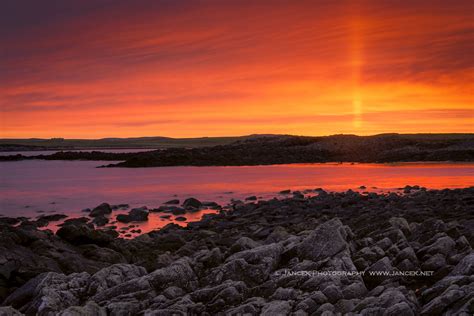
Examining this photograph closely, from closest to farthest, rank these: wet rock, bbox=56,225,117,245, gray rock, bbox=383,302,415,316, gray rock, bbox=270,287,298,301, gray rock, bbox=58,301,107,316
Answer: gray rock, bbox=383,302,415,316 → gray rock, bbox=58,301,107,316 → gray rock, bbox=270,287,298,301 → wet rock, bbox=56,225,117,245

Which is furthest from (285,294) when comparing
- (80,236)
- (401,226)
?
(80,236)

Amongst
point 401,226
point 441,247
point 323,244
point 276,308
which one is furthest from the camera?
point 401,226

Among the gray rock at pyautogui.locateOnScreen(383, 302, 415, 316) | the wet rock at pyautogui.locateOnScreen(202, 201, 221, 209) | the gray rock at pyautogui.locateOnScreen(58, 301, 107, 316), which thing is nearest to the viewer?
the gray rock at pyautogui.locateOnScreen(383, 302, 415, 316)

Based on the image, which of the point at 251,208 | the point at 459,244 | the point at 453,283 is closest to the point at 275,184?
the point at 251,208

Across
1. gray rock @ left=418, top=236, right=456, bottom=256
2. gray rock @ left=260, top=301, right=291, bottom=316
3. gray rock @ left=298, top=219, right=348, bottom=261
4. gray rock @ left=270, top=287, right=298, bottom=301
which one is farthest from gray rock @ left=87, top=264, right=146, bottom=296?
gray rock @ left=418, top=236, right=456, bottom=256

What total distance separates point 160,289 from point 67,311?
1939 millimetres

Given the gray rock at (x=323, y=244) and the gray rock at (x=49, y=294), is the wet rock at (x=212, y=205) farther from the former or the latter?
the gray rock at (x=49, y=294)

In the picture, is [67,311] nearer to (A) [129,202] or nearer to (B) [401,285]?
(B) [401,285]

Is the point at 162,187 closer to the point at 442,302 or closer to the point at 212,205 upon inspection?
the point at 212,205

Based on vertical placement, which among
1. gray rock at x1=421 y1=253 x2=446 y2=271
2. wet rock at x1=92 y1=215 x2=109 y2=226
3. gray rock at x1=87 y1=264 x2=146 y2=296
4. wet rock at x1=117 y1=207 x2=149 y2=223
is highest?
gray rock at x1=421 y1=253 x2=446 y2=271

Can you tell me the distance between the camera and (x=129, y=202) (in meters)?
32.1

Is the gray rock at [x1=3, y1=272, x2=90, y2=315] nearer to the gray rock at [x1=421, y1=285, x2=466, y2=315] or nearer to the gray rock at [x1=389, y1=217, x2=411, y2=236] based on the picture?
the gray rock at [x1=421, y1=285, x2=466, y2=315]

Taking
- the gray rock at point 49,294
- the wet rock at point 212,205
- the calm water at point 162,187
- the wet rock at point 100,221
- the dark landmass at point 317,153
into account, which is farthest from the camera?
the dark landmass at point 317,153

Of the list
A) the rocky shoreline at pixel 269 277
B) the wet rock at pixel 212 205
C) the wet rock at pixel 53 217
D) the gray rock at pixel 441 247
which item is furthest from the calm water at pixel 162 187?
the gray rock at pixel 441 247
